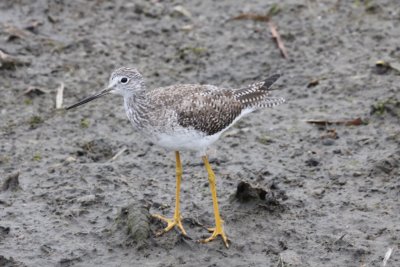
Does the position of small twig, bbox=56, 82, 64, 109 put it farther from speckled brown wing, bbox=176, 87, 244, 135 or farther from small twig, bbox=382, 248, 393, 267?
small twig, bbox=382, 248, 393, 267

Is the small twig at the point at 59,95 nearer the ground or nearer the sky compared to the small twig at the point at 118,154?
nearer the sky

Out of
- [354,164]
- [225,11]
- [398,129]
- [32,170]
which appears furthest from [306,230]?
[225,11]

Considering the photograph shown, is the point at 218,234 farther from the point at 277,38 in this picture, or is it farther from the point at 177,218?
the point at 277,38

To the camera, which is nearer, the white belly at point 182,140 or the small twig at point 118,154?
the white belly at point 182,140

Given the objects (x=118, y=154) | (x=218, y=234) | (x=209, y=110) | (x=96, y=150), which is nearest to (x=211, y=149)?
(x=118, y=154)

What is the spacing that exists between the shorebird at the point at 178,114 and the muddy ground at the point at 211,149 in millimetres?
481

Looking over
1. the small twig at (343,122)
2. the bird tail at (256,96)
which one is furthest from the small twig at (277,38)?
the bird tail at (256,96)

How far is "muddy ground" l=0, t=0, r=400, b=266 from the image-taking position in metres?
7.24

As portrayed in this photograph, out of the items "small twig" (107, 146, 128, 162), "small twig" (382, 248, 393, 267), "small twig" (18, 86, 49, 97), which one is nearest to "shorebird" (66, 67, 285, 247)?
"small twig" (107, 146, 128, 162)

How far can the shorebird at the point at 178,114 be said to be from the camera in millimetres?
7078

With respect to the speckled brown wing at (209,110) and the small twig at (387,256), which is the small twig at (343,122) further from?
the small twig at (387,256)

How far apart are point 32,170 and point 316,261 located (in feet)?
11.1

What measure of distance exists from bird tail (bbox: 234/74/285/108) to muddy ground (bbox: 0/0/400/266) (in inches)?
32.0

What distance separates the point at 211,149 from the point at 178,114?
1.88m
